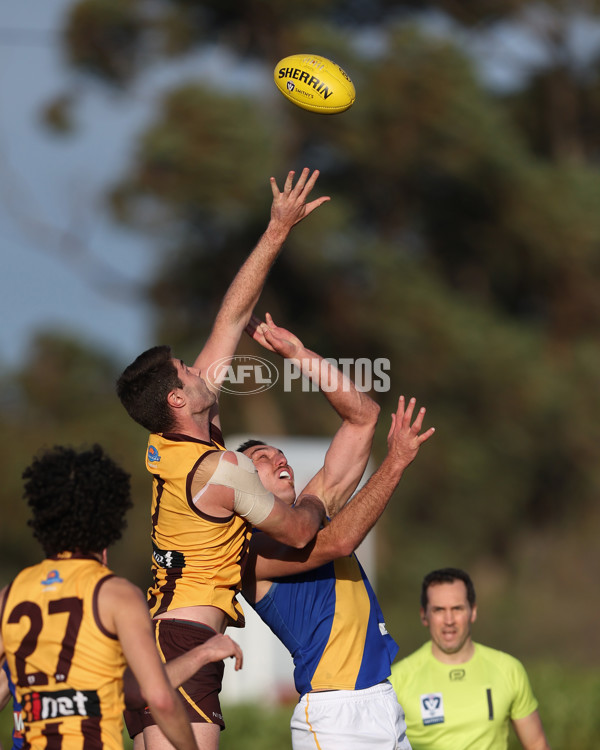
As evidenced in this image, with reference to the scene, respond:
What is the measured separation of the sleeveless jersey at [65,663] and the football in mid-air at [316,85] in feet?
12.8

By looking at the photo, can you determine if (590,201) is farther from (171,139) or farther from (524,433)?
(171,139)

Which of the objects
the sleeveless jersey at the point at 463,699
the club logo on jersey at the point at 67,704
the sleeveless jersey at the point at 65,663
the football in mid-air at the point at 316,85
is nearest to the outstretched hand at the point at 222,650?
the sleeveless jersey at the point at 65,663

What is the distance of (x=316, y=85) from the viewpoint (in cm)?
691

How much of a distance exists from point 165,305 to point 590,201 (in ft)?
31.5

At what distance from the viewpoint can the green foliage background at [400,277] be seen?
2233 centimetres

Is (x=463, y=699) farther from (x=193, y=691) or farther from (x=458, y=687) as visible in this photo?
(x=193, y=691)

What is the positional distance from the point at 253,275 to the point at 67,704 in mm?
2719

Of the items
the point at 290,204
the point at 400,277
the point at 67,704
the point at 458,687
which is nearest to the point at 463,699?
the point at 458,687

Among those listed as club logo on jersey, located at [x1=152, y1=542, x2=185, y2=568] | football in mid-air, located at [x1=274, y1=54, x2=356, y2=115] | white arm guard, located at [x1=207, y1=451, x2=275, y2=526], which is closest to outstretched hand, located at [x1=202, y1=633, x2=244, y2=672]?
white arm guard, located at [x1=207, y1=451, x2=275, y2=526]

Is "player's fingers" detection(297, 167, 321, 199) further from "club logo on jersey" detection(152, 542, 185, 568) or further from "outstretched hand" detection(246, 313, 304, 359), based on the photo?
"club logo on jersey" detection(152, 542, 185, 568)

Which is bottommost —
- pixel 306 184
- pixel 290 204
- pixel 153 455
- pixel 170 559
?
pixel 170 559

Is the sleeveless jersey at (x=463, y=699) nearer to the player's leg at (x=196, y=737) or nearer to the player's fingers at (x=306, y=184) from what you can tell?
the player's leg at (x=196, y=737)

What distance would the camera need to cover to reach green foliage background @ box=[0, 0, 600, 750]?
22.3 meters

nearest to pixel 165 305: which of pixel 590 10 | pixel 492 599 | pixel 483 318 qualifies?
pixel 483 318
